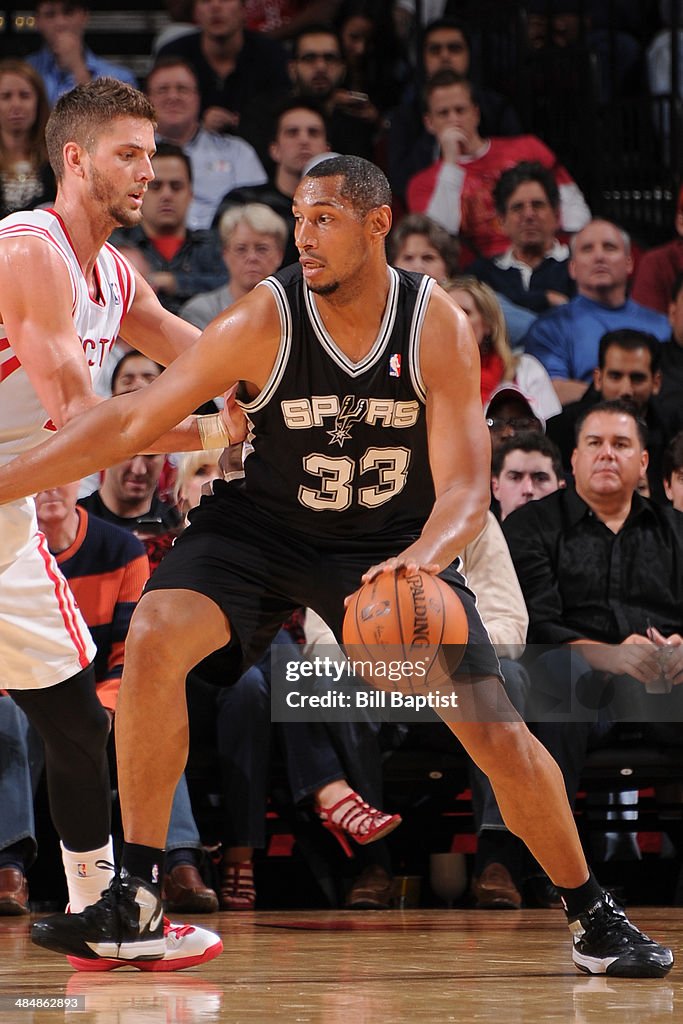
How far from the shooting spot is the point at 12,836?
15.5ft

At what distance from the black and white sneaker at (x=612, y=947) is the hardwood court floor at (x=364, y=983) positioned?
40 millimetres

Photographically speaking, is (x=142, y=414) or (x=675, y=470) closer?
(x=142, y=414)

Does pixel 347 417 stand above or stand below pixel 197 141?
below

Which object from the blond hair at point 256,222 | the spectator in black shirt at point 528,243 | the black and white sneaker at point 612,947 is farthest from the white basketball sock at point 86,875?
the spectator in black shirt at point 528,243

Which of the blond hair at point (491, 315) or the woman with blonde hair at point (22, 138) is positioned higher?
the woman with blonde hair at point (22, 138)

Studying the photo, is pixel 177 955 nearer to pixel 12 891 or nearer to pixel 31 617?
pixel 31 617

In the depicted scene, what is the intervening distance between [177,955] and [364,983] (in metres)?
0.48

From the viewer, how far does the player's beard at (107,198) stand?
3518 mm

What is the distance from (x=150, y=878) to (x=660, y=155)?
6700 mm

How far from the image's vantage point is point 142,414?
3.01 m

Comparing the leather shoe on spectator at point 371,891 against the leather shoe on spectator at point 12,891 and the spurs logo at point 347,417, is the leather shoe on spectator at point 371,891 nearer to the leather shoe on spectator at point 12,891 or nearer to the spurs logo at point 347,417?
the leather shoe on spectator at point 12,891

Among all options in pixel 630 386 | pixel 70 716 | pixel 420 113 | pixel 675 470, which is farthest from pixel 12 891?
pixel 420 113

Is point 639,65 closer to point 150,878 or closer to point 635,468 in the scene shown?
point 635,468

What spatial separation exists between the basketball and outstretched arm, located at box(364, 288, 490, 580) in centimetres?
10
